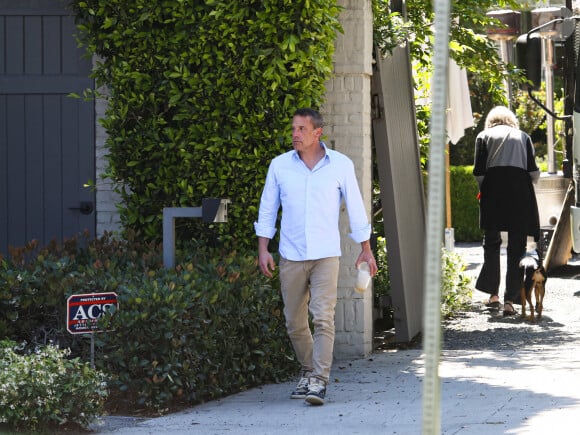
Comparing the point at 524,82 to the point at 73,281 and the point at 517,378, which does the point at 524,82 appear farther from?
the point at 73,281

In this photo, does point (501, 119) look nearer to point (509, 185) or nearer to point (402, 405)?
point (509, 185)

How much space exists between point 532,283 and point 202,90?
4058mm

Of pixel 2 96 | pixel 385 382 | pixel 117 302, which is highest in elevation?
pixel 2 96

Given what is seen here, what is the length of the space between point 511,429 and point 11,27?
4952 mm

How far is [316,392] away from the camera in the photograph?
21.4ft

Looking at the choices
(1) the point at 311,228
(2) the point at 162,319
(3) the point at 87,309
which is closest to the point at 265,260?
(1) the point at 311,228

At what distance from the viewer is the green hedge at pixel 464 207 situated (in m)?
23.4

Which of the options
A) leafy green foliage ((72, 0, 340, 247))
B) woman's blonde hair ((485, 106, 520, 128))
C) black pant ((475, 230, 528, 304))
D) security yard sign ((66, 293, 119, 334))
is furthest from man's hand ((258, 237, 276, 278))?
woman's blonde hair ((485, 106, 520, 128))

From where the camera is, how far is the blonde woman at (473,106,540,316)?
1098 centimetres

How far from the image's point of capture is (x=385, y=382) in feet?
24.2

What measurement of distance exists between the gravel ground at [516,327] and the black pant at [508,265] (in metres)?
0.24

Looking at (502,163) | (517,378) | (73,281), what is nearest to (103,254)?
(73,281)

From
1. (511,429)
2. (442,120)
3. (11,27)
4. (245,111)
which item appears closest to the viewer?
(442,120)

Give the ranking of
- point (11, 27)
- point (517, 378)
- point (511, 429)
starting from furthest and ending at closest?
1. point (11, 27)
2. point (517, 378)
3. point (511, 429)
